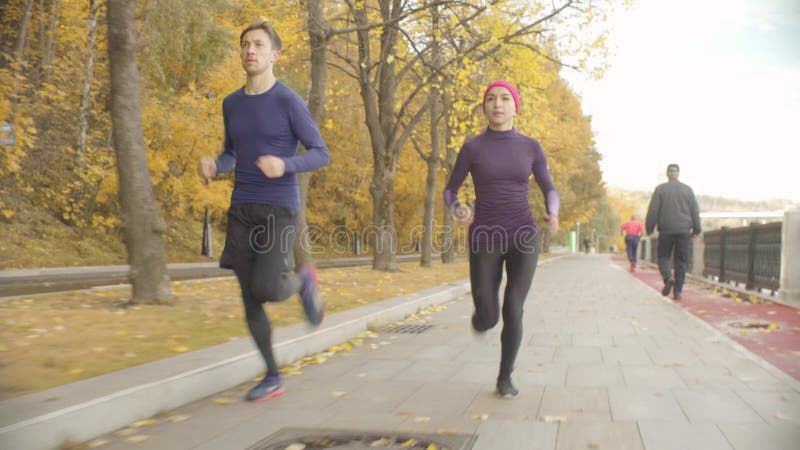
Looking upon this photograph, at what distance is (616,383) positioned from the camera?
17.9ft

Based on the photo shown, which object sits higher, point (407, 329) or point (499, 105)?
point (499, 105)

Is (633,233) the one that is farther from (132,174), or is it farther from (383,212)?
(132,174)

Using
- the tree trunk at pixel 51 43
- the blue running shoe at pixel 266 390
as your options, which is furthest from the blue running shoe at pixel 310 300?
the tree trunk at pixel 51 43

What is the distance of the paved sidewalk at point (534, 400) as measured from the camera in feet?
13.0

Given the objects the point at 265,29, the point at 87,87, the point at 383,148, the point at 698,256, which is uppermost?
the point at 87,87

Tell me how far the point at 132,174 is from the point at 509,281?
5.41 metres

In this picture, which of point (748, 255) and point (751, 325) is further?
point (748, 255)

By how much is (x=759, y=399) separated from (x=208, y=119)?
18886 millimetres

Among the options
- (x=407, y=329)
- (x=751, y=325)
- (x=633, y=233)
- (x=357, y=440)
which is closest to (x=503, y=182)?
(x=357, y=440)

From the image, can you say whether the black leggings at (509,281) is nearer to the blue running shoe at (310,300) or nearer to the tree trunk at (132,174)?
the blue running shoe at (310,300)

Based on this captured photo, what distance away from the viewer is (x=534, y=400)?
488 cm

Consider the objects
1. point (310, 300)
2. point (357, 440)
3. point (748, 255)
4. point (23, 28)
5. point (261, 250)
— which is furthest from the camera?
point (23, 28)

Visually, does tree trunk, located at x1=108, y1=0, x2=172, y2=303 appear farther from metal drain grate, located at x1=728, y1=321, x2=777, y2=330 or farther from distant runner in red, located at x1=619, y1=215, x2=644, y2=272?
distant runner in red, located at x1=619, y1=215, x2=644, y2=272

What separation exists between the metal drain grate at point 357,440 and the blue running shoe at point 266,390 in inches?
30.3
